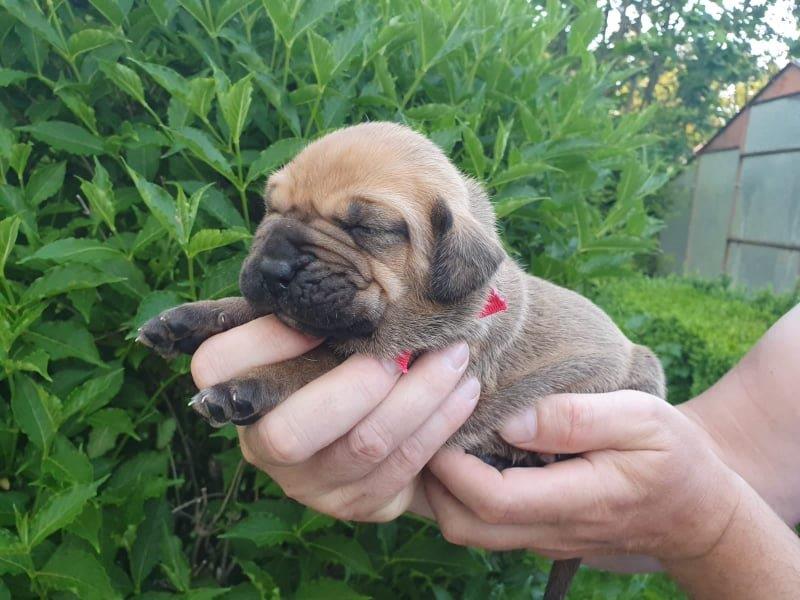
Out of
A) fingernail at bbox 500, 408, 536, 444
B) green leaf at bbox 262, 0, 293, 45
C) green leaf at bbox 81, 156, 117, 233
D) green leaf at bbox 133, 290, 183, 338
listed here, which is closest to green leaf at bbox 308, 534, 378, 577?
fingernail at bbox 500, 408, 536, 444

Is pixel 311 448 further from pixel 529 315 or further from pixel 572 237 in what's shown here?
pixel 572 237

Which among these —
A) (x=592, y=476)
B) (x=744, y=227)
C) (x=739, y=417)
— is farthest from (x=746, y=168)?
(x=592, y=476)

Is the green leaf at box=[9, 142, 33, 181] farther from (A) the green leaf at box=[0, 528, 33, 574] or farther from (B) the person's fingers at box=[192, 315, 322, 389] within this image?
(A) the green leaf at box=[0, 528, 33, 574]

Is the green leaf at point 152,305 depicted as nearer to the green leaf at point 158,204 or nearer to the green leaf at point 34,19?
the green leaf at point 158,204

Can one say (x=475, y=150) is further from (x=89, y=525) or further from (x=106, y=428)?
(x=89, y=525)

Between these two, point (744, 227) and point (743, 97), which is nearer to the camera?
point (744, 227)
